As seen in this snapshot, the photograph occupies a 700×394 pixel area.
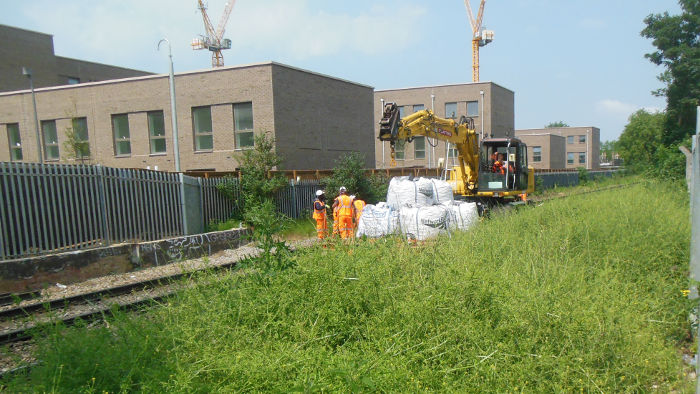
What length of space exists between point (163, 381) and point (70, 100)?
27.6 metres

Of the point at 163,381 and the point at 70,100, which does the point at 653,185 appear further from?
the point at 70,100

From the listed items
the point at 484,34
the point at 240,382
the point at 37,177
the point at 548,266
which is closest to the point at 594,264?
the point at 548,266

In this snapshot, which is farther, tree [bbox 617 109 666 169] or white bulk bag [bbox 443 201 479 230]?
tree [bbox 617 109 666 169]

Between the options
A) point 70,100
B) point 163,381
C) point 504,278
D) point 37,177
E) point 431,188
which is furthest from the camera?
point 70,100

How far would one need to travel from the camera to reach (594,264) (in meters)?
6.20

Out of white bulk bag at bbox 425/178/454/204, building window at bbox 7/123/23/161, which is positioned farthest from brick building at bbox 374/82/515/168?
white bulk bag at bbox 425/178/454/204

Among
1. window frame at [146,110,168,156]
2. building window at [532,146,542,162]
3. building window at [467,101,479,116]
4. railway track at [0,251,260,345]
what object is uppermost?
building window at [467,101,479,116]

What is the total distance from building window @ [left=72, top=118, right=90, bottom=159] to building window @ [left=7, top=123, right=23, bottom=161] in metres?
4.97

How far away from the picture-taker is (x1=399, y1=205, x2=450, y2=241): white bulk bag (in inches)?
384

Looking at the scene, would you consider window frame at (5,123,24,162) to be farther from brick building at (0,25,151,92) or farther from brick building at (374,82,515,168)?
brick building at (374,82,515,168)

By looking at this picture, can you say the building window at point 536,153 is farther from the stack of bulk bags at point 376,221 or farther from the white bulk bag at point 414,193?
the stack of bulk bags at point 376,221

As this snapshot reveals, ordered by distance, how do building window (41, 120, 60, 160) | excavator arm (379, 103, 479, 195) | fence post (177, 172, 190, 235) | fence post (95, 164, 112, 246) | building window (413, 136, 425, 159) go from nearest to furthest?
excavator arm (379, 103, 479, 195) → fence post (95, 164, 112, 246) → fence post (177, 172, 190, 235) → building window (41, 120, 60, 160) → building window (413, 136, 425, 159)

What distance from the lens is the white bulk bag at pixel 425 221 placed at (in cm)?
974

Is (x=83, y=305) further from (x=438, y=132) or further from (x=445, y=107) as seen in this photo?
(x=445, y=107)
